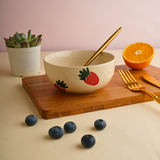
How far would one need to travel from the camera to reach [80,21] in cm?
196

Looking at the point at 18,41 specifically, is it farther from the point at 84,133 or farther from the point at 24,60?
the point at 84,133

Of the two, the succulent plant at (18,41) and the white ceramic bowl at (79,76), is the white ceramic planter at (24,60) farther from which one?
the white ceramic bowl at (79,76)

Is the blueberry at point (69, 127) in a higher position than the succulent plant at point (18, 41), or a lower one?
lower

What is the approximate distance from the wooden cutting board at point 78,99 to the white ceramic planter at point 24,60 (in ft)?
0.76

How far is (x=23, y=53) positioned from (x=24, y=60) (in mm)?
44

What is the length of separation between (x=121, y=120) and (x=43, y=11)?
143 cm

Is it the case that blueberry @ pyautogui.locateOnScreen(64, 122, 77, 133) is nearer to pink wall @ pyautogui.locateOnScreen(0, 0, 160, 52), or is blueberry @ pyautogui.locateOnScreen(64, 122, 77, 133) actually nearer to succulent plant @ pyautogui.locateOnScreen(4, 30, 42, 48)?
succulent plant @ pyautogui.locateOnScreen(4, 30, 42, 48)

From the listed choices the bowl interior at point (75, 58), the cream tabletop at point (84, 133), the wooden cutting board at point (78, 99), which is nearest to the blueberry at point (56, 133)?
the cream tabletop at point (84, 133)

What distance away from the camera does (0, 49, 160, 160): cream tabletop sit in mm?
548

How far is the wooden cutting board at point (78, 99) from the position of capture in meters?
0.75

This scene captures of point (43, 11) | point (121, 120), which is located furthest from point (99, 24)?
point (121, 120)

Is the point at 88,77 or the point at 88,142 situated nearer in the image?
the point at 88,142

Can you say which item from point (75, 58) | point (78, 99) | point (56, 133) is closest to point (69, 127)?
point (56, 133)

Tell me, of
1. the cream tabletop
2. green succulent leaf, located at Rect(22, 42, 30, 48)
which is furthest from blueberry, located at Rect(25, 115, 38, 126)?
green succulent leaf, located at Rect(22, 42, 30, 48)
